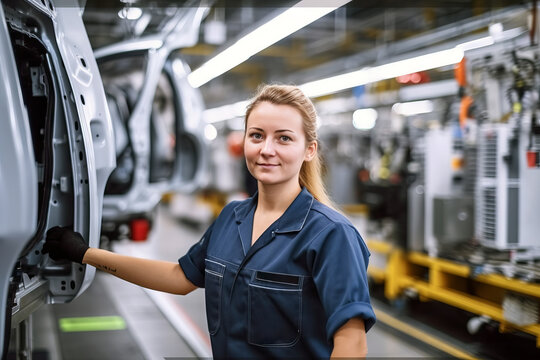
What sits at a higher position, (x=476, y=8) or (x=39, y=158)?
(x=476, y=8)

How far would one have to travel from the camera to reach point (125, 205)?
591cm

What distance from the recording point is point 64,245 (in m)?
2.55

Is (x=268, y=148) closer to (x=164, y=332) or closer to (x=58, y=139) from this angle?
(x=58, y=139)

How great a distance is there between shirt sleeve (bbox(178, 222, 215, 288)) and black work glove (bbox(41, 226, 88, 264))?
1.71 ft

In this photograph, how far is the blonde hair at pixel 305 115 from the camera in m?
2.02

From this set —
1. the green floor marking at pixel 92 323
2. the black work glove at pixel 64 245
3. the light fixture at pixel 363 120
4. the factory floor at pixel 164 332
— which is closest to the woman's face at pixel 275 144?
the black work glove at pixel 64 245

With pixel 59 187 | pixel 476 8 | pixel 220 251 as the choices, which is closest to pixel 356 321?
pixel 220 251

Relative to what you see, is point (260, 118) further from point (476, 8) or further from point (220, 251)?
point (476, 8)

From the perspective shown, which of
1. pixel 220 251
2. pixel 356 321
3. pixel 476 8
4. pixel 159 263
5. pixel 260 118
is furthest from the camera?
pixel 476 8

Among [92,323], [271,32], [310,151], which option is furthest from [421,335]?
[310,151]

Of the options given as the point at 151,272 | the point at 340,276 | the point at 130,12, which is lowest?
the point at 151,272

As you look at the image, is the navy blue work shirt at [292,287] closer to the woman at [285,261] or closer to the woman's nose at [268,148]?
the woman at [285,261]

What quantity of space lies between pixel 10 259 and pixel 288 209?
1006 mm

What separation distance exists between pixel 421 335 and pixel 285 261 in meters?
4.11
